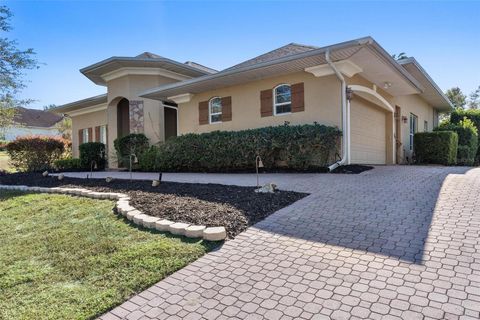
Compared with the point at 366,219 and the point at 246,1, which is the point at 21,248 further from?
the point at 246,1

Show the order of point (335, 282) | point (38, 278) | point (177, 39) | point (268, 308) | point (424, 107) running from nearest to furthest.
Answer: point (268, 308) < point (335, 282) < point (38, 278) < point (177, 39) < point (424, 107)

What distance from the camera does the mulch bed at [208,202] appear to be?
14.9 feet

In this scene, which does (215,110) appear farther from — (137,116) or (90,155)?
(90,155)

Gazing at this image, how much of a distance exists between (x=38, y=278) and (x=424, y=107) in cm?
1986

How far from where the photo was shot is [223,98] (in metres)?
12.3

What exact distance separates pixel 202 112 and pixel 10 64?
798 cm

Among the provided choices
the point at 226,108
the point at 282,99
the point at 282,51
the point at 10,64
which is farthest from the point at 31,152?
the point at 282,51


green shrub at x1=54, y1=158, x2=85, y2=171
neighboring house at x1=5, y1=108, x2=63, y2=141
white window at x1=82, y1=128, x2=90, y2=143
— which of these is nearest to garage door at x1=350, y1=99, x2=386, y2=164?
green shrub at x1=54, y1=158, x2=85, y2=171

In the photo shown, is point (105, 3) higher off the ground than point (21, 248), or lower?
higher

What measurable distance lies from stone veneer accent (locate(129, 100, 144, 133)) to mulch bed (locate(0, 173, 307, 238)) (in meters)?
7.11

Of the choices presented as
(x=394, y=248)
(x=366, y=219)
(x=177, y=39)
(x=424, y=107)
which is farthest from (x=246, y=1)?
(x=424, y=107)

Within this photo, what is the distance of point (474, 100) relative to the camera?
1443 inches

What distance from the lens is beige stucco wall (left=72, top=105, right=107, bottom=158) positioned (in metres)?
18.5

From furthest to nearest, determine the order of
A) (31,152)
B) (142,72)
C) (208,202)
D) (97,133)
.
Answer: (97,133), (31,152), (142,72), (208,202)
